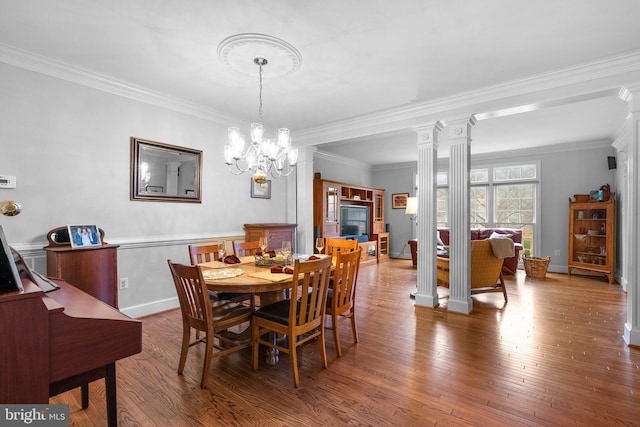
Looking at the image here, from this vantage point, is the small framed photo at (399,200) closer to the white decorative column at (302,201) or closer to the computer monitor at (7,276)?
the white decorative column at (302,201)

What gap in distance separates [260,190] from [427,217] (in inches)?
97.5

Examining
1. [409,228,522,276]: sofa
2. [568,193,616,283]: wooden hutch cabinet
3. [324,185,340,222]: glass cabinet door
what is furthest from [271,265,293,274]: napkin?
[568,193,616,283]: wooden hutch cabinet

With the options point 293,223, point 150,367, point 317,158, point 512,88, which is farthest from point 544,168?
point 150,367

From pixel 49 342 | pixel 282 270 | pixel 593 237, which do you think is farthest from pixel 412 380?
pixel 593 237

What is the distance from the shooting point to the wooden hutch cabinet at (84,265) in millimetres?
2598

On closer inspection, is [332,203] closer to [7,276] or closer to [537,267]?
[537,267]

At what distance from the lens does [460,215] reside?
3684 mm

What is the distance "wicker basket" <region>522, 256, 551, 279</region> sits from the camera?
5.71 meters

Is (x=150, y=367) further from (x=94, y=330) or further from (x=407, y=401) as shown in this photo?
(x=407, y=401)

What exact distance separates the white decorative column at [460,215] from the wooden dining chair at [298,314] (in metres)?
2.06

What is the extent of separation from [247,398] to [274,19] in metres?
2.58

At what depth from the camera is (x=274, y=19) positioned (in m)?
2.22

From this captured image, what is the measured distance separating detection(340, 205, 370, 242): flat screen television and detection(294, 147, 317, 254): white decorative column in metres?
1.94

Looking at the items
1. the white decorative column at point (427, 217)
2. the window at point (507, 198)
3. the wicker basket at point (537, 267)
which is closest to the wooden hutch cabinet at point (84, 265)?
the white decorative column at point (427, 217)
